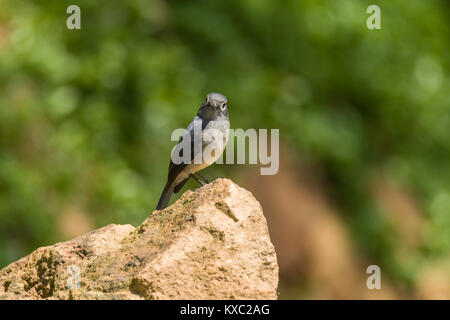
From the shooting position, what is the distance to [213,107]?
17.6ft

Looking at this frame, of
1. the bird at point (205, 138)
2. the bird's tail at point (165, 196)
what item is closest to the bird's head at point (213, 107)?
the bird at point (205, 138)

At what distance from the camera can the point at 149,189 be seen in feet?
24.7

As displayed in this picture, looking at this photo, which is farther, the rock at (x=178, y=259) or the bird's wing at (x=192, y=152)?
the bird's wing at (x=192, y=152)

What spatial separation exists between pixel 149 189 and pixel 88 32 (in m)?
1.87

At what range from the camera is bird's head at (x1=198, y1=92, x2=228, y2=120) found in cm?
535

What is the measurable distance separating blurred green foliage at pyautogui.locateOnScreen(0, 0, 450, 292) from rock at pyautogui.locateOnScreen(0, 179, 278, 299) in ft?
10.7

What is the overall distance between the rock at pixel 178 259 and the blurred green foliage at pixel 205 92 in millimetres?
3266

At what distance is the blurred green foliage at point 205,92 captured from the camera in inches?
285

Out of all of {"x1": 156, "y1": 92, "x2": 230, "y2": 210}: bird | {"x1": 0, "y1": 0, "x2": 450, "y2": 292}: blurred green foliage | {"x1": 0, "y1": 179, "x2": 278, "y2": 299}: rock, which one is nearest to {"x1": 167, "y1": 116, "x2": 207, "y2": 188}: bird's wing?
{"x1": 156, "y1": 92, "x2": 230, "y2": 210}: bird

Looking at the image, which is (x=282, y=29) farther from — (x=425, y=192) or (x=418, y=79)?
(x=425, y=192)

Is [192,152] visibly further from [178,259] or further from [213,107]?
[178,259]

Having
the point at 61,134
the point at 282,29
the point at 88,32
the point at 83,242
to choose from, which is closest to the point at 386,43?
the point at 282,29

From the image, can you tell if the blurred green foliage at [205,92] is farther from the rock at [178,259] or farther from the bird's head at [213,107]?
the rock at [178,259]

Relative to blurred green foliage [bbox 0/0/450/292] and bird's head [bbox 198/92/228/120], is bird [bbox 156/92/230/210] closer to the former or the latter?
bird's head [bbox 198/92/228/120]
